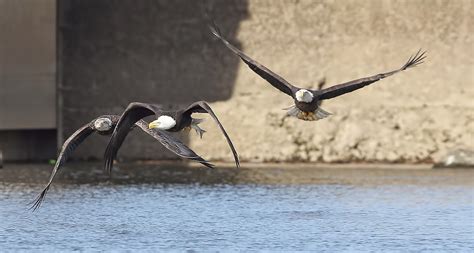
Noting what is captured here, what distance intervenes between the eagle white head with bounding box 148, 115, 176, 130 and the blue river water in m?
1.32

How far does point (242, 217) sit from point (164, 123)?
9.78ft

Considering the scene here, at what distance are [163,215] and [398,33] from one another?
38.2 ft

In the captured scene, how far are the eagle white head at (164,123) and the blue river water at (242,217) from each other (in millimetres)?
1318

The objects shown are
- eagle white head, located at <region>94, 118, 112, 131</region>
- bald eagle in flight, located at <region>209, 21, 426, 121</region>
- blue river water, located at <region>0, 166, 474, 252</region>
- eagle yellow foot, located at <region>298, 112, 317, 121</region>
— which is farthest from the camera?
eagle yellow foot, located at <region>298, 112, 317, 121</region>

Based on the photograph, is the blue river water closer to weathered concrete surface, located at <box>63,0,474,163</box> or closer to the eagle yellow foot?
the eagle yellow foot

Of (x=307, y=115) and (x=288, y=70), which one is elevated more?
(x=288, y=70)

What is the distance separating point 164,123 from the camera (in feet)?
51.7

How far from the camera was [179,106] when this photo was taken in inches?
1145

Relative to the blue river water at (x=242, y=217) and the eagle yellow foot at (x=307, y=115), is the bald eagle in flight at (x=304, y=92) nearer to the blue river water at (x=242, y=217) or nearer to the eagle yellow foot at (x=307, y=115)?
the eagle yellow foot at (x=307, y=115)

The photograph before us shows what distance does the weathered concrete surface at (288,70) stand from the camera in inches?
1104

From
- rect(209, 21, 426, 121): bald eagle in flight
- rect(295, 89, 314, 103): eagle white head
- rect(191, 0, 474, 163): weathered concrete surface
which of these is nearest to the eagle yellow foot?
rect(209, 21, 426, 121): bald eagle in flight

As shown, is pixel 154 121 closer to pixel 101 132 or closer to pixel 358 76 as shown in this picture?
pixel 101 132

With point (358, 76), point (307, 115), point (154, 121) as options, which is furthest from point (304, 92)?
point (358, 76)

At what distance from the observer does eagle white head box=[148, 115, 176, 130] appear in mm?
15742
